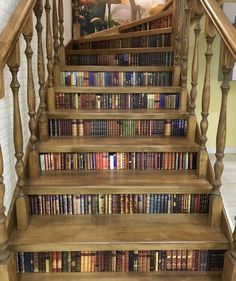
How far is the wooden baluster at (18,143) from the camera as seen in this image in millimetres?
1268

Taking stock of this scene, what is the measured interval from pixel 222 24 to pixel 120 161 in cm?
89

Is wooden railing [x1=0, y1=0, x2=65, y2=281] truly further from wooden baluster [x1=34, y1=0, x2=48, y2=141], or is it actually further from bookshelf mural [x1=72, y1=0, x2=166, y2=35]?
bookshelf mural [x1=72, y1=0, x2=166, y2=35]

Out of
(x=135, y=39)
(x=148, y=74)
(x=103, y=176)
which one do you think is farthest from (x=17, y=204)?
(x=135, y=39)

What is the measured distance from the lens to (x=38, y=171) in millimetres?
1645

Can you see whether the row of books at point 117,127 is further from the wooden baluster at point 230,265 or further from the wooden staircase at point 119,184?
the wooden baluster at point 230,265

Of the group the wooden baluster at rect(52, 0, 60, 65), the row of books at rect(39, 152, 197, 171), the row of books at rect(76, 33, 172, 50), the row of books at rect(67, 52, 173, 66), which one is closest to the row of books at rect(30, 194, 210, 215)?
the row of books at rect(39, 152, 197, 171)

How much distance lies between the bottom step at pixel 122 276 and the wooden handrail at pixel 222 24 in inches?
39.0

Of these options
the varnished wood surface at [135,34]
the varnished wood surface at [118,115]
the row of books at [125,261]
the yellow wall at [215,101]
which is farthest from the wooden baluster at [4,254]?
the yellow wall at [215,101]

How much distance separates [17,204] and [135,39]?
2.14 meters

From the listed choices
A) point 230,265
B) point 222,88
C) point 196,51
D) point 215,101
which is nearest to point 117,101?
point 196,51

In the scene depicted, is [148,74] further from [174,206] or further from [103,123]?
[174,206]

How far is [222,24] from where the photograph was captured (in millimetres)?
1300

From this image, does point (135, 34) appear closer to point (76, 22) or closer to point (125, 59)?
point (125, 59)

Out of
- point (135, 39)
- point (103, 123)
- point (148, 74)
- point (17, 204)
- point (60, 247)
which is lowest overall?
point (60, 247)
